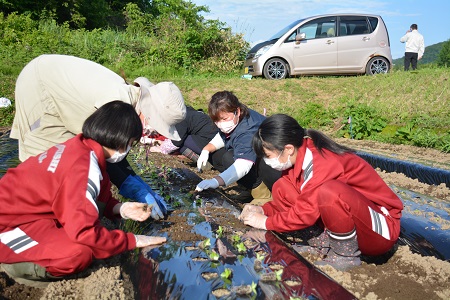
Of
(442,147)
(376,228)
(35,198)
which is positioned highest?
(35,198)

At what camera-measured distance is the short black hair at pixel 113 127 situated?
239cm

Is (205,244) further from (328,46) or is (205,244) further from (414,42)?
(414,42)

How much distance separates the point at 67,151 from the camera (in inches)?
89.9

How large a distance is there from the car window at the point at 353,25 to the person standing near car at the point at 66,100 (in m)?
9.76

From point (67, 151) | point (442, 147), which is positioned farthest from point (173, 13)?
point (67, 151)

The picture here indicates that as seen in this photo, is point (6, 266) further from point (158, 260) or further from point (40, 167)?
point (158, 260)

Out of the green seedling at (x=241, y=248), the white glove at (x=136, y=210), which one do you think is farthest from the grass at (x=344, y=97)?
the white glove at (x=136, y=210)

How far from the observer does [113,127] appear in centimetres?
240

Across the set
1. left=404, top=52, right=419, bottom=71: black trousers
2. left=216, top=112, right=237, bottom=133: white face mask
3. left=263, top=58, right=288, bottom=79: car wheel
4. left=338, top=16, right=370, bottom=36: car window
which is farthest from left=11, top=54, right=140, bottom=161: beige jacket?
left=404, top=52, right=419, bottom=71: black trousers

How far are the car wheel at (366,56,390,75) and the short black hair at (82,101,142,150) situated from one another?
428 inches

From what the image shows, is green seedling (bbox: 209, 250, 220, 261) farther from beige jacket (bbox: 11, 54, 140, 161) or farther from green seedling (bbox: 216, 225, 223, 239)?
beige jacket (bbox: 11, 54, 140, 161)

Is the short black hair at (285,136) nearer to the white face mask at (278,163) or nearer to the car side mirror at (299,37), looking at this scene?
the white face mask at (278,163)

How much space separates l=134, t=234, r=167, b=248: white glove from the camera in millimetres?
2531

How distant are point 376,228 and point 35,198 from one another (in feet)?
6.33
